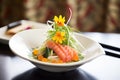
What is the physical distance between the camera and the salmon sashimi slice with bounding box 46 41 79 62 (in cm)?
92

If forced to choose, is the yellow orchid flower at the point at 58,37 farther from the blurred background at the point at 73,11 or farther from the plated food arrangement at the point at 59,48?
the blurred background at the point at 73,11

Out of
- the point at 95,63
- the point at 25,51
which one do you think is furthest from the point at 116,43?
the point at 25,51

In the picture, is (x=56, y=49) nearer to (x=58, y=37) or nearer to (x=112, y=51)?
(x=58, y=37)

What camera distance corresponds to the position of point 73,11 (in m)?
1.99

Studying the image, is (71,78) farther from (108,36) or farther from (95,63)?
(108,36)

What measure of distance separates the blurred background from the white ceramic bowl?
849 mm

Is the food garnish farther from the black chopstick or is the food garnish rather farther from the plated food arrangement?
the black chopstick

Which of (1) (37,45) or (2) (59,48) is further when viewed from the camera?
(1) (37,45)

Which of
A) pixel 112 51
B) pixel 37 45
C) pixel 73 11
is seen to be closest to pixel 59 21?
pixel 37 45

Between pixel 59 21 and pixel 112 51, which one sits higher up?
pixel 59 21

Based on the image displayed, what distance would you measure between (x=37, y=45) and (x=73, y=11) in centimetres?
95

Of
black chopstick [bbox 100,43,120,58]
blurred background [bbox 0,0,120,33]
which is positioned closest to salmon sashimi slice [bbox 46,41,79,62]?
black chopstick [bbox 100,43,120,58]

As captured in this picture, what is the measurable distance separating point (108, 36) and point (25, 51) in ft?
1.68

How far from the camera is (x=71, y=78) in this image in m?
0.93
